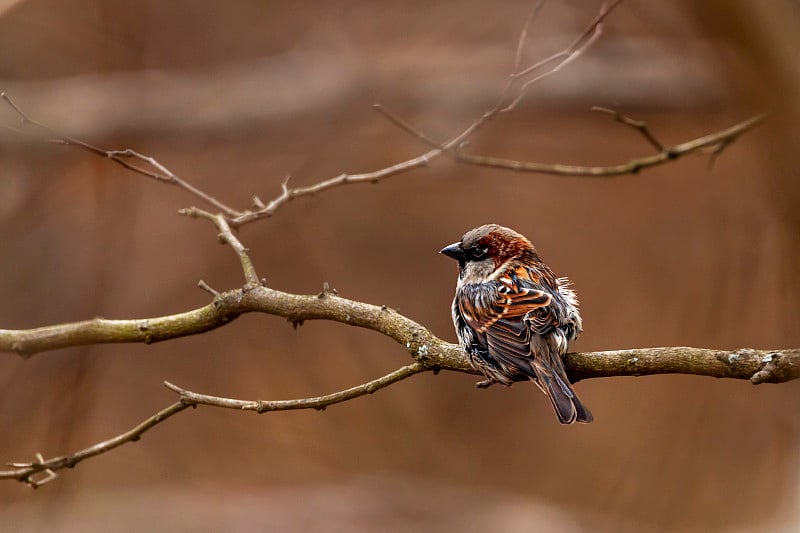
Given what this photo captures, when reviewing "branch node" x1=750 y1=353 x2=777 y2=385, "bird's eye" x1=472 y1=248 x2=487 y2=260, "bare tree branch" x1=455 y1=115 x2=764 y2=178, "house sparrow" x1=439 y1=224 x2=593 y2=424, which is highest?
"bare tree branch" x1=455 y1=115 x2=764 y2=178

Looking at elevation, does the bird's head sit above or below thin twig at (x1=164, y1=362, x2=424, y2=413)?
above

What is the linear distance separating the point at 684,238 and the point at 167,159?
673 centimetres

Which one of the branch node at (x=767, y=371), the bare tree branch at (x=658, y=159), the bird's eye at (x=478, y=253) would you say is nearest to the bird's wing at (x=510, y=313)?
the bird's eye at (x=478, y=253)

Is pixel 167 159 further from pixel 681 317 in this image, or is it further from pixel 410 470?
pixel 681 317

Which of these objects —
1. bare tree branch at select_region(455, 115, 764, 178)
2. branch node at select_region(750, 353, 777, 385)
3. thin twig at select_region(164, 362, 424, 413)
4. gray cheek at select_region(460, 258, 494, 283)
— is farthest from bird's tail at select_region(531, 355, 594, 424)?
gray cheek at select_region(460, 258, 494, 283)

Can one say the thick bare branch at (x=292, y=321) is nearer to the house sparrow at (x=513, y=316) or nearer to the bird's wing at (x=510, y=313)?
the house sparrow at (x=513, y=316)

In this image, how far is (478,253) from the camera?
16.8 feet

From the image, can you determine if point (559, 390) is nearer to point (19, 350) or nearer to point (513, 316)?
point (513, 316)

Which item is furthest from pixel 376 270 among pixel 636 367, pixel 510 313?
pixel 636 367

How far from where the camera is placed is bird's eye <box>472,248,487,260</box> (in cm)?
510

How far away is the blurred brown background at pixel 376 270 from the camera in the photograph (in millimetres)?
10164

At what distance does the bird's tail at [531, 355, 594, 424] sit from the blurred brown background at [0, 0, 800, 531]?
630 cm

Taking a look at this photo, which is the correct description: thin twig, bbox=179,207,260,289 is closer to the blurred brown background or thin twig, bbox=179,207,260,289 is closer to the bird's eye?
the bird's eye

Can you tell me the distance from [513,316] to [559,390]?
672 mm
